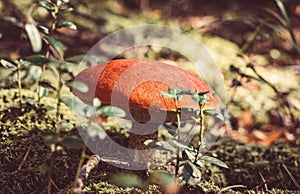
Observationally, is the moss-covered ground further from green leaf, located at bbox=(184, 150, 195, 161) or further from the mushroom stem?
green leaf, located at bbox=(184, 150, 195, 161)

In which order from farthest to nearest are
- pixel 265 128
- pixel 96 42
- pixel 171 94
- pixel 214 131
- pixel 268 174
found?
1. pixel 96 42
2. pixel 265 128
3. pixel 214 131
4. pixel 268 174
5. pixel 171 94

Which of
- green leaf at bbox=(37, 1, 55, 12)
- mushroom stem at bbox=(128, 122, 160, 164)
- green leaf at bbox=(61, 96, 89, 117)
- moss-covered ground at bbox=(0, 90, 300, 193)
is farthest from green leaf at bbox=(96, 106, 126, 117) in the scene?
green leaf at bbox=(37, 1, 55, 12)

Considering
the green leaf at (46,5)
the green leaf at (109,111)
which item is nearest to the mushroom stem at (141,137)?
the green leaf at (109,111)

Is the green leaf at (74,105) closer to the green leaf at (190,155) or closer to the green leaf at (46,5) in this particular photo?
the green leaf at (190,155)

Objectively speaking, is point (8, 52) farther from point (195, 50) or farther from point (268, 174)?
point (268, 174)

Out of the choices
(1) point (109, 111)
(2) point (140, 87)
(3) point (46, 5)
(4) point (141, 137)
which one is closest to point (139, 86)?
(2) point (140, 87)

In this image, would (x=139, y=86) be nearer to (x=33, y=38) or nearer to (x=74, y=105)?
(x=74, y=105)

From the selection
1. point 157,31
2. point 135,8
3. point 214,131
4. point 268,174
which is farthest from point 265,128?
point 135,8

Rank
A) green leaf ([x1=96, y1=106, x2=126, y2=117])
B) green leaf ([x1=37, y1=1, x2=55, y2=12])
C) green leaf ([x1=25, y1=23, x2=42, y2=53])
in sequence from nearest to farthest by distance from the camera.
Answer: green leaf ([x1=96, y1=106, x2=126, y2=117]) < green leaf ([x1=25, y1=23, x2=42, y2=53]) < green leaf ([x1=37, y1=1, x2=55, y2=12])
